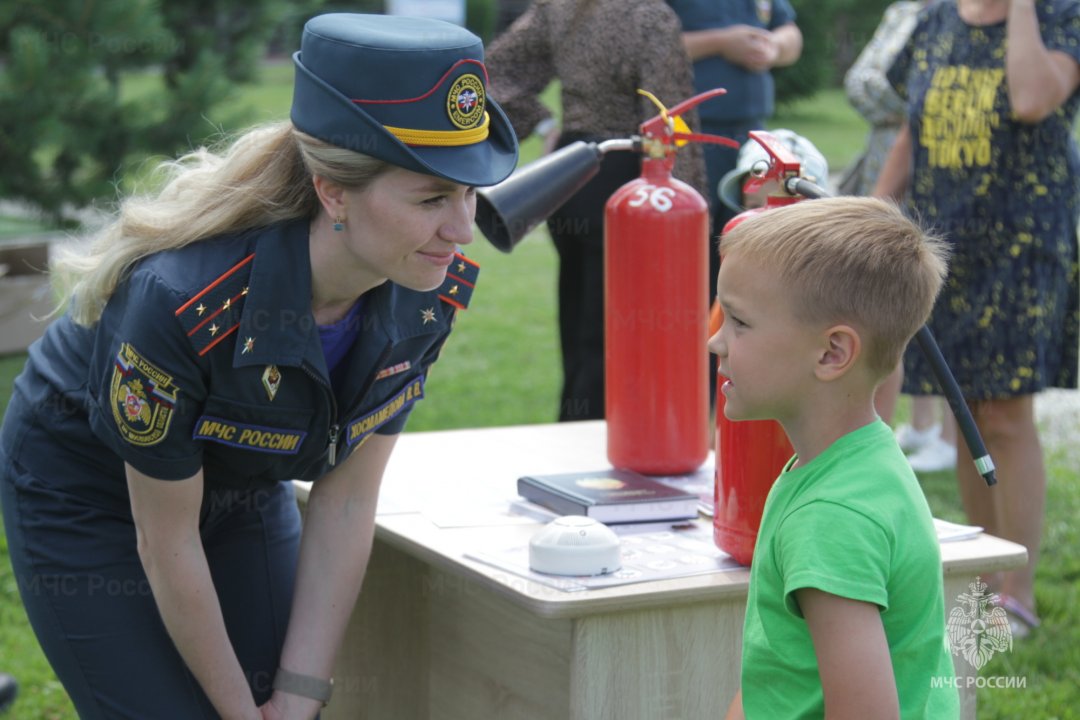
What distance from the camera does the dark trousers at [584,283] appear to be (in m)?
3.75

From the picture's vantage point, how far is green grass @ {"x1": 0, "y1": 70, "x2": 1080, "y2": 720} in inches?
121

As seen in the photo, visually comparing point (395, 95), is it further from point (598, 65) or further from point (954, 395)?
point (598, 65)

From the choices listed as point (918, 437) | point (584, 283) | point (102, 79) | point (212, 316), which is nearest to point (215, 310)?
point (212, 316)

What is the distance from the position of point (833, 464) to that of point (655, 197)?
83 cm

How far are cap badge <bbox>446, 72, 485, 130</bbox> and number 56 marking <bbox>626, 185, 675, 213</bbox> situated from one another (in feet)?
1.38

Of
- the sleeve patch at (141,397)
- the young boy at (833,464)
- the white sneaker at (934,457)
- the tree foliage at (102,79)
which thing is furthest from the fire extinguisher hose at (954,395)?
the tree foliage at (102,79)

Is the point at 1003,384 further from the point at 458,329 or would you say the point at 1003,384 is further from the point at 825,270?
the point at 458,329

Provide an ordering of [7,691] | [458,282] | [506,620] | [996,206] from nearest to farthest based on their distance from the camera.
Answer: [506,620], [458,282], [7,691], [996,206]

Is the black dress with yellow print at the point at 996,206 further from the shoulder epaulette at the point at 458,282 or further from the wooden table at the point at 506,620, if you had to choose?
the shoulder epaulette at the point at 458,282

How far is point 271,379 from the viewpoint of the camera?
6.22 ft

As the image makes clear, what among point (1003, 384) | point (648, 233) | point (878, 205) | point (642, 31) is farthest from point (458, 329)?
point (878, 205)

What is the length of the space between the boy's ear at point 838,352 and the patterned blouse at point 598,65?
6.96 feet

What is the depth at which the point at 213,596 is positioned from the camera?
1.97 m

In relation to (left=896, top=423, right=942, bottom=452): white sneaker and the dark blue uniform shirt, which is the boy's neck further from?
(left=896, top=423, right=942, bottom=452): white sneaker
